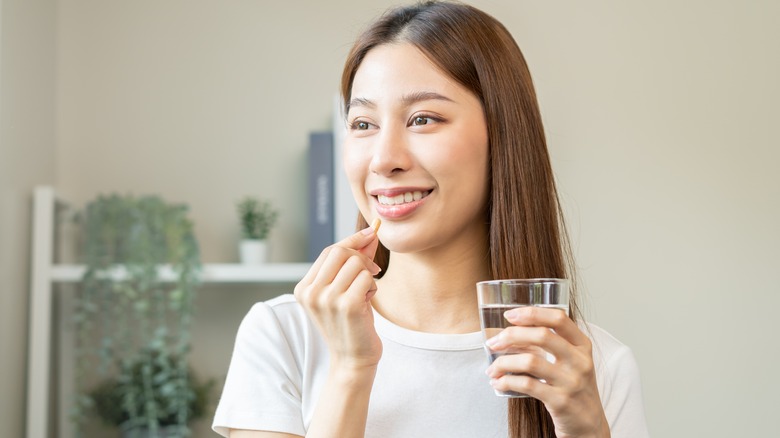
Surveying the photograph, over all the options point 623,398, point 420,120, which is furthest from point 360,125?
point 623,398

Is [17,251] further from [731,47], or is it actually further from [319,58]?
[731,47]

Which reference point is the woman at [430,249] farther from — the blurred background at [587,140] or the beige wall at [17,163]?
the blurred background at [587,140]

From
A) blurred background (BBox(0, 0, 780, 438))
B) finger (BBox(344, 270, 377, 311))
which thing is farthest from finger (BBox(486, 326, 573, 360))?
blurred background (BBox(0, 0, 780, 438))

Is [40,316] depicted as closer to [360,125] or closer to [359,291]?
[360,125]

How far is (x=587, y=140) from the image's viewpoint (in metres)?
3.25

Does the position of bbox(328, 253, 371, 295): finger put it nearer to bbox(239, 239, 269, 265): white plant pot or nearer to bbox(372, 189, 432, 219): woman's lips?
bbox(372, 189, 432, 219): woman's lips

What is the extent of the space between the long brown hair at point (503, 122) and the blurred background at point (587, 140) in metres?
1.70

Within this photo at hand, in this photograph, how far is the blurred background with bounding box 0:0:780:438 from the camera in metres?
3.06

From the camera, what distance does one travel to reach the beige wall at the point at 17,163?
8.29 ft

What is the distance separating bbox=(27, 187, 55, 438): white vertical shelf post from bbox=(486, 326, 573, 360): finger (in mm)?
1906

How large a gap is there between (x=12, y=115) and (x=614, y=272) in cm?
209

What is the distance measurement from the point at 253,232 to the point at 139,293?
41 centimetres

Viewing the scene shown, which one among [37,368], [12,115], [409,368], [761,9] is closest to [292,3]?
[12,115]

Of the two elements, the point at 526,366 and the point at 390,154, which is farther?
the point at 390,154
